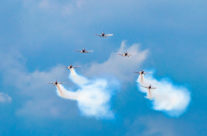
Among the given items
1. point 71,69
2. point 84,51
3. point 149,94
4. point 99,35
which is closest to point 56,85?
point 71,69

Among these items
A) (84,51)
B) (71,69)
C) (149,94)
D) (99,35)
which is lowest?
(149,94)

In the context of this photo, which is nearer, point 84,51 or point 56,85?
point 56,85

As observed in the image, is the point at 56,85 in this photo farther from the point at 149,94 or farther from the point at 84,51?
the point at 149,94

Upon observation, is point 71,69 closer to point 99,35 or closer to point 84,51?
point 84,51

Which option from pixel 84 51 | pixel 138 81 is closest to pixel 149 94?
pixel 138 81

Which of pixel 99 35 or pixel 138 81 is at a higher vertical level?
pixel 99 35

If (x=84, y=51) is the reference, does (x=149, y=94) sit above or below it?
below

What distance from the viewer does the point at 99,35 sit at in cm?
19825

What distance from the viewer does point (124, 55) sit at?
19038 cm

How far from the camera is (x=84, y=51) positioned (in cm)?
19262

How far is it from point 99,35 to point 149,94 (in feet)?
173

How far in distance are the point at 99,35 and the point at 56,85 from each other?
4629cm

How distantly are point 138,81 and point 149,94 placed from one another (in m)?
11.7

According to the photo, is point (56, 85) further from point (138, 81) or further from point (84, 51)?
point (138, 81)
